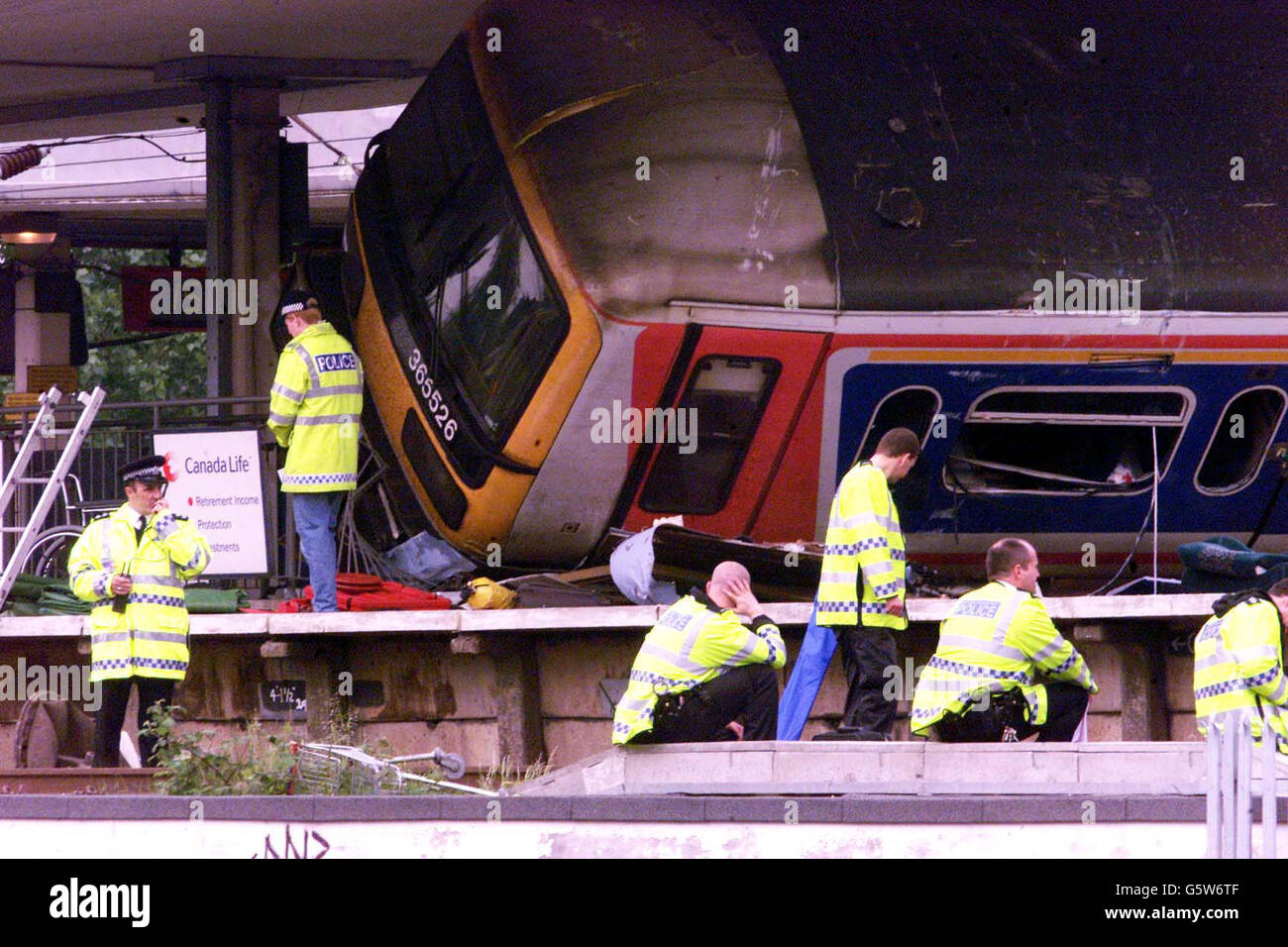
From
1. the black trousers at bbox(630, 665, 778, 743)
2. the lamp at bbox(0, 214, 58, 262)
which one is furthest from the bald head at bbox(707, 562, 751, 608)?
the lamp at bbox(0, 214, 58, 262)

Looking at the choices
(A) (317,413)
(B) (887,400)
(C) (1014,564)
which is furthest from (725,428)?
(C) (1014,564)

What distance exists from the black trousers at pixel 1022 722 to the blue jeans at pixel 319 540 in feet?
12.3

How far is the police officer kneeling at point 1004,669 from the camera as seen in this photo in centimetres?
926

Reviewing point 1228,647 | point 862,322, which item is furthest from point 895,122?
point 1228,647

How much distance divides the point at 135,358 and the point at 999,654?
26.7 meters

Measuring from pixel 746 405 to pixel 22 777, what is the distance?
4195 mm

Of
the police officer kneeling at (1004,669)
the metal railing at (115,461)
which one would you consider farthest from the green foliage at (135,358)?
the police officer kneeling at (1004,669)

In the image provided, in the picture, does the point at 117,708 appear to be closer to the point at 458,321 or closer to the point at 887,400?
the point at 458,321

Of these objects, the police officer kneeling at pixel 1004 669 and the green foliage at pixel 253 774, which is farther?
the police officer kneeling at pixel 1004 669

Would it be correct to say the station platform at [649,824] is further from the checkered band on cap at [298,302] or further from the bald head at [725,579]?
the checkered band on cap at [298,302]

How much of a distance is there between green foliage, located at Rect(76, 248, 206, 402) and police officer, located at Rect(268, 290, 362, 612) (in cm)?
2157

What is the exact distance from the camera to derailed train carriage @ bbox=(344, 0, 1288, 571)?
1128 centimetres

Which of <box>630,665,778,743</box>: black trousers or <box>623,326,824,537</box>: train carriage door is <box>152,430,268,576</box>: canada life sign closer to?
<box>623,326,824,537</box>: train carriage door
